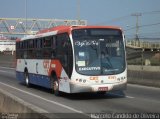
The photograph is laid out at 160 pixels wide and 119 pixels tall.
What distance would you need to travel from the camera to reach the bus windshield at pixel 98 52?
1805 centimetres

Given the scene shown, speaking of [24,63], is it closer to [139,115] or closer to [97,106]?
[97,106]

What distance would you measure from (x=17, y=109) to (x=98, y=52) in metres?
7.49

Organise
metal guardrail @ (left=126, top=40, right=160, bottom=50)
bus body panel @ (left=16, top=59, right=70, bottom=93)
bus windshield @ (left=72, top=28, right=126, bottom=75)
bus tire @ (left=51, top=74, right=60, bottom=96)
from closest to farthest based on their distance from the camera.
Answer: bus windshield @ (left=72, top=28, right=126, bottom=75)
bus body panel @ (left=16, top=59, right=70, bottom=93)
bus tire @ (left=51, top=74, right=60, bottom=96)
metal guardrail @ (left=126, top=40, right=160, bottom=50)

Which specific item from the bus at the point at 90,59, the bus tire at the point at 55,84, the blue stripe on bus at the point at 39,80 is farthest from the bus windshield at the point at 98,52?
the blue stripe on bus at the point at 39,80

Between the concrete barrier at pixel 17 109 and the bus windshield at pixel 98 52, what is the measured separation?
466 cm

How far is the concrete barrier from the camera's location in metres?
9.36

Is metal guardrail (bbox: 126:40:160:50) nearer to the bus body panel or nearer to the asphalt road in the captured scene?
the bus body panel

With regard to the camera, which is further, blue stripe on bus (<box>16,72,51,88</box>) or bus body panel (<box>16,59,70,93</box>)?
blue stripe on bus (<box>16,72,51,88</box>)

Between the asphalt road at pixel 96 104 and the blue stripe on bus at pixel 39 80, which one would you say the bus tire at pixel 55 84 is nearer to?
the asphalt road at pixel 96 104

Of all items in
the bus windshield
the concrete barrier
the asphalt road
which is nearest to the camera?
the concrete barrier

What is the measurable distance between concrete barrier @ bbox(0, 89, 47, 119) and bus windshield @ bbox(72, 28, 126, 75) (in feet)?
15.3

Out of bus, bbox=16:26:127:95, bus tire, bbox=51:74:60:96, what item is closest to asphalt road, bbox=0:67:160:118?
bus tire, bbox=51:74:60:96

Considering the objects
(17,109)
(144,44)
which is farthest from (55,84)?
(144,44)

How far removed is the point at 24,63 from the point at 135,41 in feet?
197
